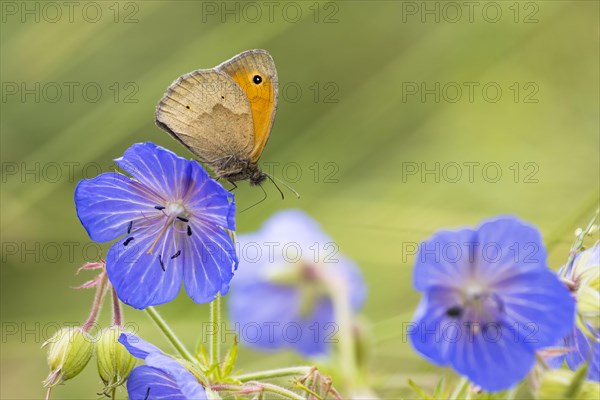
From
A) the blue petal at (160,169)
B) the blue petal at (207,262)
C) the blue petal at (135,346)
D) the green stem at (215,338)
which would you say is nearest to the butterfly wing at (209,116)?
the blue petal at (160,169)

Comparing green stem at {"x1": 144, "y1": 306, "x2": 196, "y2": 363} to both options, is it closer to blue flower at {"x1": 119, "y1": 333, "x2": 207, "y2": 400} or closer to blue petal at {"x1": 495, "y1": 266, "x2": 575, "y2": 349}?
blue flower at {"x1": 119, "y1": 333, "x2": 207, "y2": 400}

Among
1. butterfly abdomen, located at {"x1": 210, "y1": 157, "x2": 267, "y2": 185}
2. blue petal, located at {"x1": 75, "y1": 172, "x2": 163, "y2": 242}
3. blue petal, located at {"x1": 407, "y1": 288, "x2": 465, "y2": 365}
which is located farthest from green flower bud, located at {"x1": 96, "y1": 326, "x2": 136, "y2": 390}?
butterfly abdomen, located at {"x1": 210, "y1": 157, "x2": 267, "y2": 185}

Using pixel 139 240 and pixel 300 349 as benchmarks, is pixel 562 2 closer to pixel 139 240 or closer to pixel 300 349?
pixel 300 349

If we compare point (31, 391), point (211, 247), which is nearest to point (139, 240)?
point (211, 247)

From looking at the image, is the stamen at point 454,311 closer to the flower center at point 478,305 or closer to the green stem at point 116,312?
the flower center at point 478,305

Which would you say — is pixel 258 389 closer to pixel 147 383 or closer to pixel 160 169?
pixel 147 383

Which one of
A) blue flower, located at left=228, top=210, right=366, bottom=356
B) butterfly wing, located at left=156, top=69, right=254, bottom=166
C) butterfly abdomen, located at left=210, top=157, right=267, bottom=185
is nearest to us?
butterfly wing, located at left=156, top=69, right=254, bottom=166

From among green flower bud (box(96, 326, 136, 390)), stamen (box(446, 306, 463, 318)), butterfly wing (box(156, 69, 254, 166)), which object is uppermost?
butterfly wing (box(156, 69, 254, 166))

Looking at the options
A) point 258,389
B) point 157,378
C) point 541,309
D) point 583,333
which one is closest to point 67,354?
point 157,378
